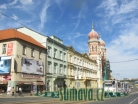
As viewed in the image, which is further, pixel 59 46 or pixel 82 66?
pixel 82 66

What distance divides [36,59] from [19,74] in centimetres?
546

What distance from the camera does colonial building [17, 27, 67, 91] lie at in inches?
1490

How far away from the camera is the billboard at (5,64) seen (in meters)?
28.8

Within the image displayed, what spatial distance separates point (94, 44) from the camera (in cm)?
7150

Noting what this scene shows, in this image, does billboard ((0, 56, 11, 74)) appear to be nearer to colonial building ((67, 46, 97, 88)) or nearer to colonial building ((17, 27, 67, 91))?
colonial building ((17, 27, 67, 91))

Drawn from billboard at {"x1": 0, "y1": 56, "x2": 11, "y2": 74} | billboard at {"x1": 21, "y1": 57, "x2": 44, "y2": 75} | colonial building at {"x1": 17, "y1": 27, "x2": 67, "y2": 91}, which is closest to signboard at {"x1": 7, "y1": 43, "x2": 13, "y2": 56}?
billboard at {"x1": 0, "y1": 56, "x2": 11, "y2": 74}

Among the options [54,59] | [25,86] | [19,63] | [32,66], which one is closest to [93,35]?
[54,59]

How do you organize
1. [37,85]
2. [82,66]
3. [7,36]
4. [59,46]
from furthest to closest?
[82,66] → [59,46] → [37,85] → [7,36]

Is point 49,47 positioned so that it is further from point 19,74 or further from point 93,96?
point 93,96

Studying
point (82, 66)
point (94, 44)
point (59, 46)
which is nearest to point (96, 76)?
point (94, 44)

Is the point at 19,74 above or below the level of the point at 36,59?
below

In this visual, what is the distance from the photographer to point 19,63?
29.9 m

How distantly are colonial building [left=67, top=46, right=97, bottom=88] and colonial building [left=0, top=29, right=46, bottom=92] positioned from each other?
8.29 metres

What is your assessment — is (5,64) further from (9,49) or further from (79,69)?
(79,69)
